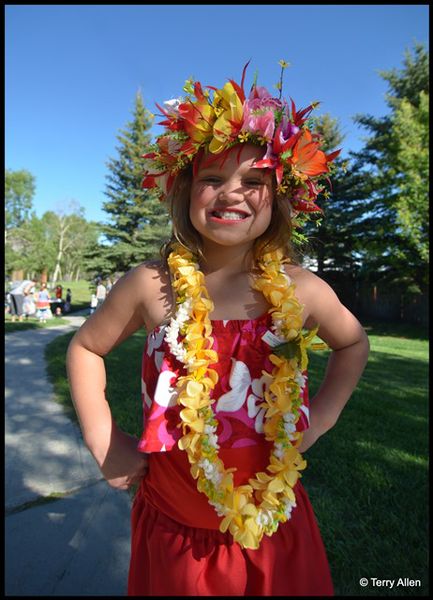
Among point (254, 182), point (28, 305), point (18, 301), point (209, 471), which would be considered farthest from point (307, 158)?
point (28, 305)

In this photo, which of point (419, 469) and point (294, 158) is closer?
point (294, 158)

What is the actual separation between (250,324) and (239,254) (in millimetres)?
312

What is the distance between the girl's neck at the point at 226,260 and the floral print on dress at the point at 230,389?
9.9 inches

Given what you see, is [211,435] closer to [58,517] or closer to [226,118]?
[226,118]

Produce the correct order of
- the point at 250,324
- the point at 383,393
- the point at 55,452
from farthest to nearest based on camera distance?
1. the point at 383,393
2. the point at 55,452
3. the point at 250,324

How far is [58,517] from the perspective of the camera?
2752 millimetres

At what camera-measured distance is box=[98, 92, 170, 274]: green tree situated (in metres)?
24.8

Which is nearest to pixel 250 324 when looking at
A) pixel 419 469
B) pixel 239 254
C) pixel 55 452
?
pixel 239 254

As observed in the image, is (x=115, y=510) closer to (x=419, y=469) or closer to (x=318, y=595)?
(x=318, y=595)

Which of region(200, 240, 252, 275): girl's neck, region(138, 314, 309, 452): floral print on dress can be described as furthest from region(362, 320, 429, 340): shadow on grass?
region(138, 314, 309, 452): floral print on dress

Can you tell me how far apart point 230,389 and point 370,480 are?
2.32 meters

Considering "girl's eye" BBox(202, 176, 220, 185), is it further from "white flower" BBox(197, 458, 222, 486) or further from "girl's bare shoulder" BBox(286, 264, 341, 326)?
"white flower" BBox(197, 458, 222, 486)

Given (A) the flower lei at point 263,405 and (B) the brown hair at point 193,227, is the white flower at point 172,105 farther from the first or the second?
(A) the flower lei at point 263,405

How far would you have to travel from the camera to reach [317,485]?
10.2 feet
